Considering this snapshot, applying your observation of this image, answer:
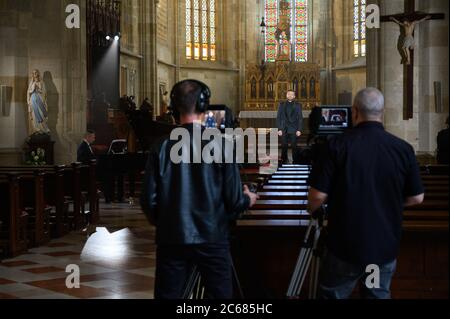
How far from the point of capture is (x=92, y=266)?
8.08m

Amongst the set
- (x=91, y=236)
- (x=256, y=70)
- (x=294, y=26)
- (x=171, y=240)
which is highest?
(x=294, y=26)

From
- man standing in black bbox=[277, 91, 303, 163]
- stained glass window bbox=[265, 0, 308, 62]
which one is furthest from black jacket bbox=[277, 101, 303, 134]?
stained glass window bbox=[265, 0, 308, 62]

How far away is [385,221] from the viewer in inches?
152

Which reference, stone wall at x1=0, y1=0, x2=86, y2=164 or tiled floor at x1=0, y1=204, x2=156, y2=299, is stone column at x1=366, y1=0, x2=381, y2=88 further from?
tiled floor at x1=0, y1=204, x2=156, y2=299

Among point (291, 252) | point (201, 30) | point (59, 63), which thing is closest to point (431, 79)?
point (59, 63)

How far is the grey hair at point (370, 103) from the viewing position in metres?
3.92

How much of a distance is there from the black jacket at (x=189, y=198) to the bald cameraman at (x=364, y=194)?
0.42m

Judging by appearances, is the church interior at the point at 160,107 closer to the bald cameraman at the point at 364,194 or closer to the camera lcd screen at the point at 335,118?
the camera lcd screen at the point at 335,118

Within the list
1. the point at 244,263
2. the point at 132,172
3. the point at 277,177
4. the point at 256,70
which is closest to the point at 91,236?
the point at 277,177

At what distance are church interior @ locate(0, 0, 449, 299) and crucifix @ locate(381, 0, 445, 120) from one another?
0.11 ft

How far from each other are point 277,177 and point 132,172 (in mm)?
5171

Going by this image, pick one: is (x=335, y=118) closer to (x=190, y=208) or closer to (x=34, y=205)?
(x=190, y=208)

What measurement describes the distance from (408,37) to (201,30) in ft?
61.8
